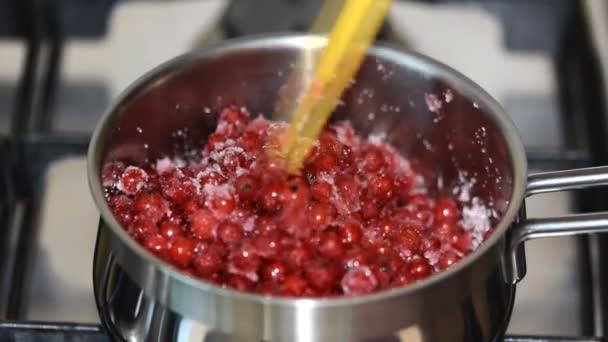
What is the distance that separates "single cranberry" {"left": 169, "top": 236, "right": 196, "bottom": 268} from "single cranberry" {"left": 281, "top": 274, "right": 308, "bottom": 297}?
67 millimetres

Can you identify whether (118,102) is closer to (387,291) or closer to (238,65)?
(238,65)

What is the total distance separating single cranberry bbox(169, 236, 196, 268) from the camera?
61 cm

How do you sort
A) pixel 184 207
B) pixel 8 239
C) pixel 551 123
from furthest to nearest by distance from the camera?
1. pixel 551 123
2. pixel 8 239
3. pixel 184 207

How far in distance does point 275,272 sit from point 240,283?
0.02m

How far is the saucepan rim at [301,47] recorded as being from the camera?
0.54 m

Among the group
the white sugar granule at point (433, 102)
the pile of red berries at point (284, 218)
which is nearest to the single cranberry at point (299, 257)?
the pile of red berries at point (284, 218)

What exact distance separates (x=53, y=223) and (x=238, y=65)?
35 centimetres

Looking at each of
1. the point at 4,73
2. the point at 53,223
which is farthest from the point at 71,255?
the point at 4,73

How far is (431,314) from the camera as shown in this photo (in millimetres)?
576

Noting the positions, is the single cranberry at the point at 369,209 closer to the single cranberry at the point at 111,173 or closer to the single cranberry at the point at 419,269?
the single cranberry at the point at 419,269

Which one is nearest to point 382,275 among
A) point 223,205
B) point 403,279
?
point 403,279

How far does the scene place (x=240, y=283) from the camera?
60cm

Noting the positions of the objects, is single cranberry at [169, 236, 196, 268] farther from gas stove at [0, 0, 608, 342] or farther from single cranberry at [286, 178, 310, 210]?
gas stove at [0, 0, 608, 342]

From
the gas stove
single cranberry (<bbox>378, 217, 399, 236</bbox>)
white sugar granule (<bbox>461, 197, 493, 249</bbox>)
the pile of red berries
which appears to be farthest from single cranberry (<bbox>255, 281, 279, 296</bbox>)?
the gas stove
